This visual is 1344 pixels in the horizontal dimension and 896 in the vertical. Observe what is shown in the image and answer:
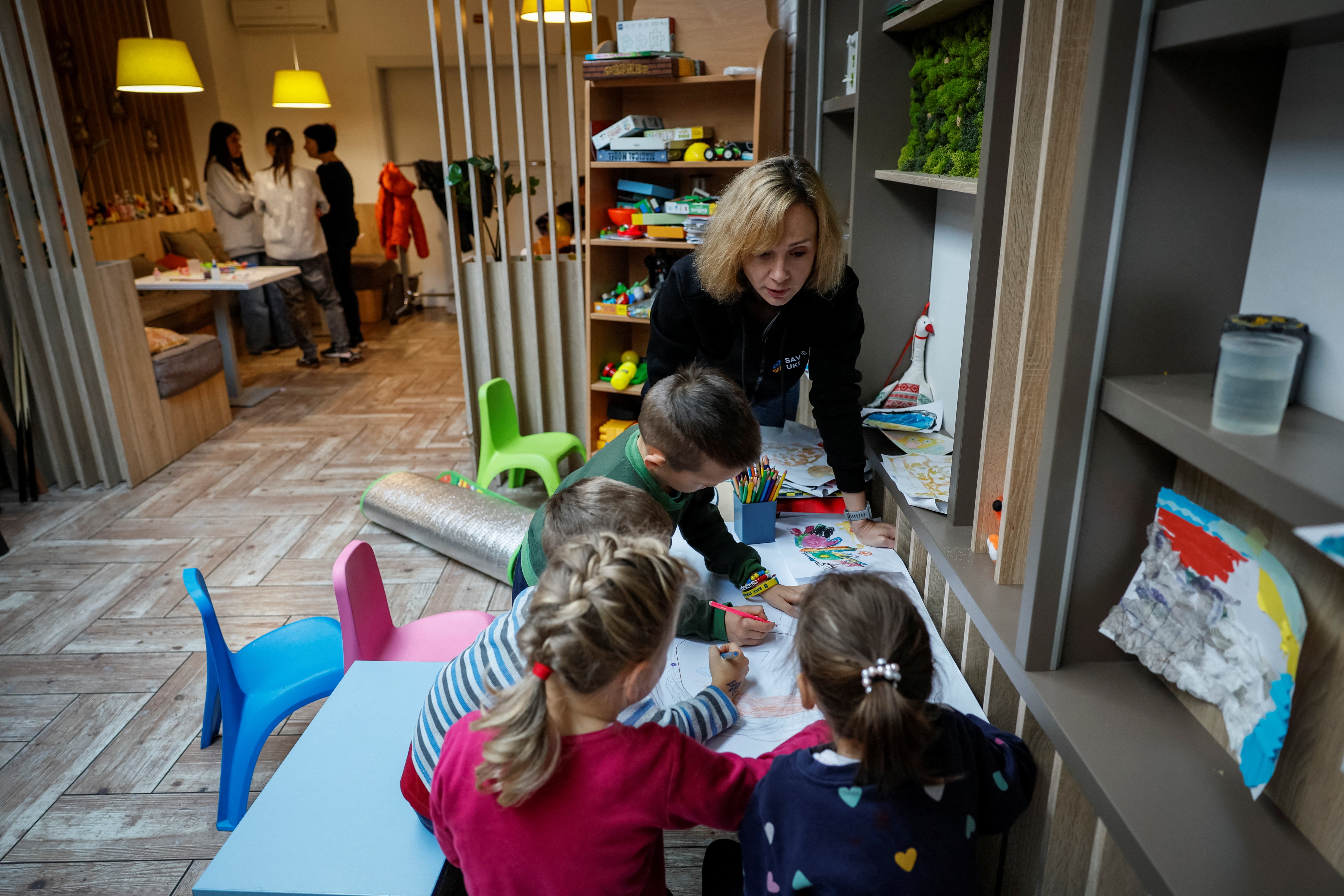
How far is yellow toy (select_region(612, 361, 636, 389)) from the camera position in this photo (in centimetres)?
354

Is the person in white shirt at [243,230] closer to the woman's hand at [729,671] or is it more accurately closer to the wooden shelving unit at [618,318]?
the wooden shelving unit at [618,318]

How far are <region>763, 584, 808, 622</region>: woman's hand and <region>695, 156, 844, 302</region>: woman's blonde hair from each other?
2.08 ft

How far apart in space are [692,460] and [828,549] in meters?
0.48

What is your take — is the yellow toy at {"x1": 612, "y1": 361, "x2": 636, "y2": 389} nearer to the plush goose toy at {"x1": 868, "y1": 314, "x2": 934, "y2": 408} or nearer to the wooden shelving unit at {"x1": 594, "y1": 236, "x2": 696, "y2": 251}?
the wooden shelving unit at {"x1": 594, "y1": 236, "x2": 696, "y2": 251}

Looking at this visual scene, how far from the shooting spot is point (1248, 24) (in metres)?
0.72

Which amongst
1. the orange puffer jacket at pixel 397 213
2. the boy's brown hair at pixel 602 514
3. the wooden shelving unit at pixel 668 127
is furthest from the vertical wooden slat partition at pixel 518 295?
the orange puffer jacket at pixel 397 213

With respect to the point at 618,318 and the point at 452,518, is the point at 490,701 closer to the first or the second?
the point at 452,518

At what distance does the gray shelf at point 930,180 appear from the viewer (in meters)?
1.46

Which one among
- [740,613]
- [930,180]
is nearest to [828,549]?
[740,613]

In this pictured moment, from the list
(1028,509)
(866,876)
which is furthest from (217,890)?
(1028,509)

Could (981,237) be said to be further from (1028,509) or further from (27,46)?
(27,46)

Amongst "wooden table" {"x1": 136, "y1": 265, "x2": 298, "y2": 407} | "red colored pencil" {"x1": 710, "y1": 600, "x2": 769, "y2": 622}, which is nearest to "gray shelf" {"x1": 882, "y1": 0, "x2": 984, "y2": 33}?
"red colored pencil" {"x1": 710, "y1": 600, "x2": 769, "y2": 622}

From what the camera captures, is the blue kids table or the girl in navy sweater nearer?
the girl in navy sweater

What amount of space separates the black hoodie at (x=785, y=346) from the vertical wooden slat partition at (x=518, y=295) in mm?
1513
